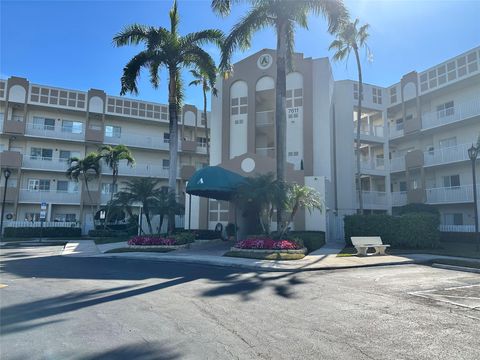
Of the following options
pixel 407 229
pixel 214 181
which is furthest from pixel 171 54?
pixel 407 229

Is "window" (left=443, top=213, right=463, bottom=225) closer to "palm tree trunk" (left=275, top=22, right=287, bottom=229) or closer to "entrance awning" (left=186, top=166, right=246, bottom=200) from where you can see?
"palm tree trunk" (left=275, top=22, right=287, bottom=229)

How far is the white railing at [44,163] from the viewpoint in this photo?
3888cm

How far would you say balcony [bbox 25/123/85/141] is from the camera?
130ft

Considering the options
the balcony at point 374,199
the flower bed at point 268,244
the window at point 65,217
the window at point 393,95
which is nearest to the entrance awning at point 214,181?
the flower bed at point 268,244

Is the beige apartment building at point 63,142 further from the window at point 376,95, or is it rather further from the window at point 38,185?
the window at point 376,95

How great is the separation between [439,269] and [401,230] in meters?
8.23

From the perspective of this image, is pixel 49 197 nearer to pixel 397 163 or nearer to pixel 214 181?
pixel 214 181

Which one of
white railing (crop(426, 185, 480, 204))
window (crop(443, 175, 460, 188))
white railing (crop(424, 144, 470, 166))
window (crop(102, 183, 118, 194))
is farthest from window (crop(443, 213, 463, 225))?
window (crop(102, 183, 118, 194))

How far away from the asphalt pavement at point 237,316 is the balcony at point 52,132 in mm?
31502

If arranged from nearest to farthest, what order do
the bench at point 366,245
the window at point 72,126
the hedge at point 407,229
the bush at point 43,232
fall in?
the bench at point 366,245, the hedge at point 407,229, the bush at point 43,232, the window at point 72,126

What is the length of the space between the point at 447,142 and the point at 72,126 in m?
38.0

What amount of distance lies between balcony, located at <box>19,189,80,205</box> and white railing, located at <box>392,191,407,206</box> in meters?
31.8

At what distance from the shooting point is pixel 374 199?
34.8 m

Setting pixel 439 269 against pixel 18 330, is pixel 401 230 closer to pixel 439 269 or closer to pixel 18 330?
pixel 439 269
